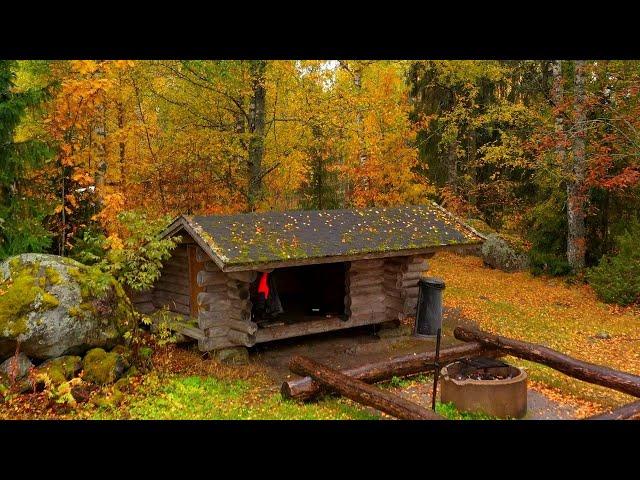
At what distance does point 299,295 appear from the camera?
55.4 ft

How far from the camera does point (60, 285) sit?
1021 cm

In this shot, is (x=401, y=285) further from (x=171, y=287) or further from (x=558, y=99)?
(x=558, y=99)

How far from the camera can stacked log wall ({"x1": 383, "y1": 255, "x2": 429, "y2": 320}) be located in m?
14.1

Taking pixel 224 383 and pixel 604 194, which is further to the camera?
pixel 604 194

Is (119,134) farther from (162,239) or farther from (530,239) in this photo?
(530,239)

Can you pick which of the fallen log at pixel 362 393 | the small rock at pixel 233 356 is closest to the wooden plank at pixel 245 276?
the small rock at pixel 233 356

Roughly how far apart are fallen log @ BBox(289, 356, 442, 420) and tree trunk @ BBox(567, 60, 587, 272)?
12.7 m

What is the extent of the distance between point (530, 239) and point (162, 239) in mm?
15723

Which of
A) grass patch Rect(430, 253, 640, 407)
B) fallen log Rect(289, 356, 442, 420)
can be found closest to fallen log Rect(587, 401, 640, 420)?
grass patch Rect(430, 253, 640, 407)

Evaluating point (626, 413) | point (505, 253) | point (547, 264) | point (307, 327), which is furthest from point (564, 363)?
point (505, 253)

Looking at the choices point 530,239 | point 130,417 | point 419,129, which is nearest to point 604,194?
point 530,239

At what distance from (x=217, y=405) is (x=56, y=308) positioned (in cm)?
346

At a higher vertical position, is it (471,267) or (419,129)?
(419,129)

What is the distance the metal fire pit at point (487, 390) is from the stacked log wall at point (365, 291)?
14.9 ft
